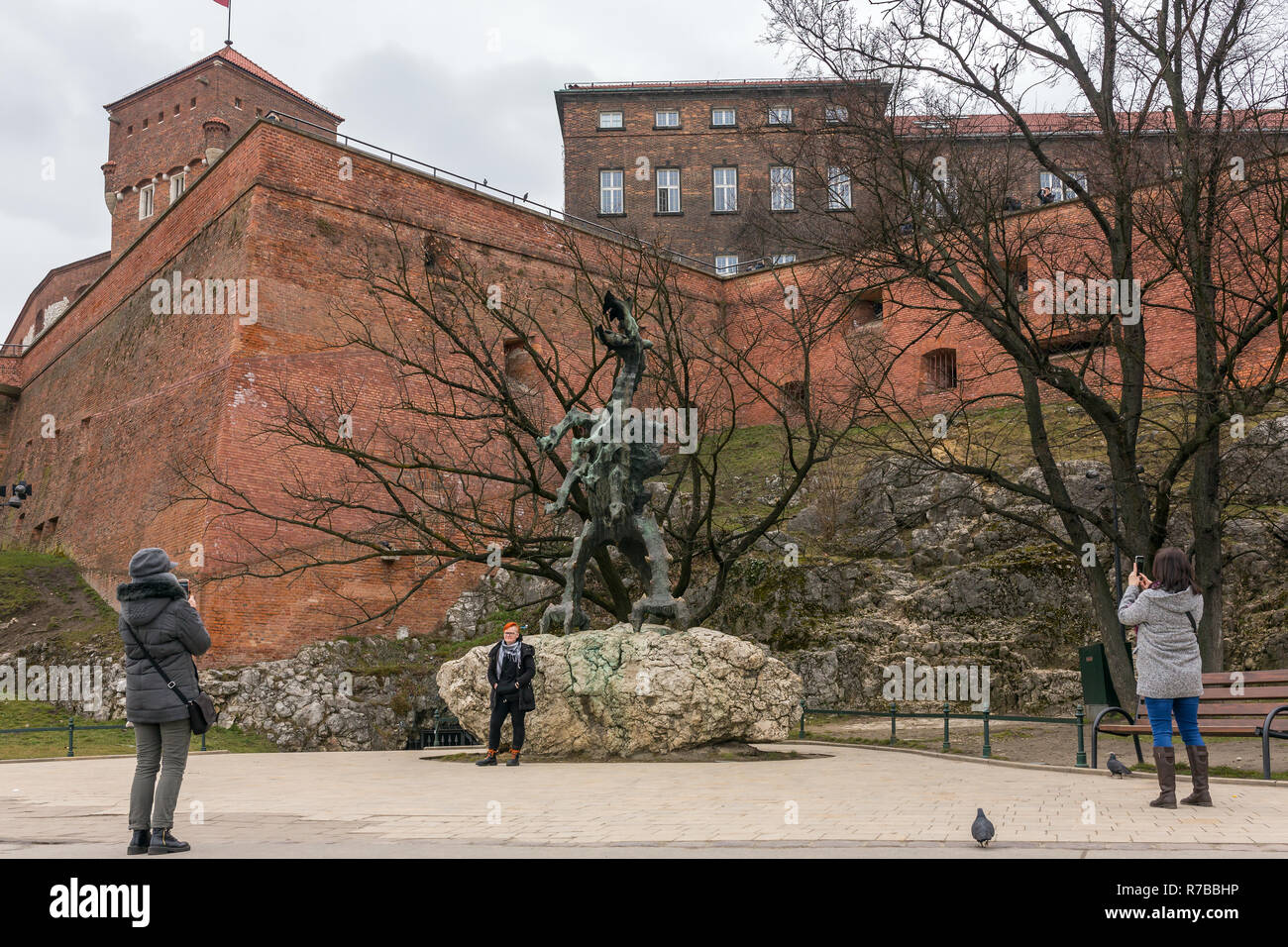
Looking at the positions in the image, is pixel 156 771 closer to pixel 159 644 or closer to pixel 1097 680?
pixel 159 644

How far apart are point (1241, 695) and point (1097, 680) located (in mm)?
2048

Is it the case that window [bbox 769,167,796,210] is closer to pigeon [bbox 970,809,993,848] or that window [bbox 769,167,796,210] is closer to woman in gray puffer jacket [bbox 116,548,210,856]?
woman in gray puffer jacket [bbox 116,548,210,856]

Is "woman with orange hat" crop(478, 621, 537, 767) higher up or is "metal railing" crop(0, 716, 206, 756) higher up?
"woman with orange hat" crop(478, 621, 537, 767)

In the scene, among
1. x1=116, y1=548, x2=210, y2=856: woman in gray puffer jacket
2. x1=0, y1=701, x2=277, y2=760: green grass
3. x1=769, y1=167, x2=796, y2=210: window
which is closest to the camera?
x1=116, y1=548, x2=210, y2=856: woman in gray puffer jacket

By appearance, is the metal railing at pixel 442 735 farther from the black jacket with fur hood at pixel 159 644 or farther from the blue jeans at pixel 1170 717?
the blue jeans at pixel 1170 717

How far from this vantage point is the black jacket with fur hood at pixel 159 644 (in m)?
6.08

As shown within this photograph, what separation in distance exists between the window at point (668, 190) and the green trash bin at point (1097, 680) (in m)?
38.8

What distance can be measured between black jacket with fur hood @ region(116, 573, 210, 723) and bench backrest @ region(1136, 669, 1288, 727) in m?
7.52

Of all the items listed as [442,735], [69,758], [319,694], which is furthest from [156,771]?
[442,735]

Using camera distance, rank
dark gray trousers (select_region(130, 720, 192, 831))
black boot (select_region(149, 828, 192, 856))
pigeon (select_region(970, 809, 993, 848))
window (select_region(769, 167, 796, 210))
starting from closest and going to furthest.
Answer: pigeon (select_region(970, 809, 993, 848))
black boot (select_region(149, 828, 192, 856))
dark gray trousers (select_region(130, 720, 192, 831))
window (select_region(769, 167, 796, 210))

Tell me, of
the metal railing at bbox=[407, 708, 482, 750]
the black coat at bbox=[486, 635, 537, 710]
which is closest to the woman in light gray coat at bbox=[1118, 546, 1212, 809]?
the black coat at bbox=[486, 635, 537, 710]

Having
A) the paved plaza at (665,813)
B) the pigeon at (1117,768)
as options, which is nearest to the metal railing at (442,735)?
the paved plaza at (665,813)

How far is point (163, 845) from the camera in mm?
5762

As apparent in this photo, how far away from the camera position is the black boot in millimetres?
5699
